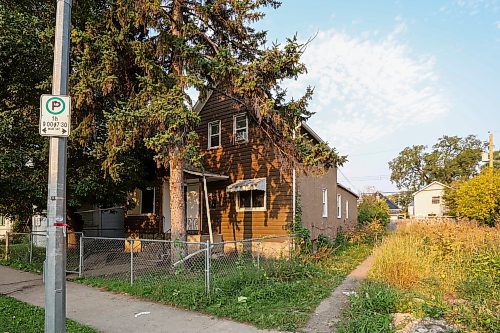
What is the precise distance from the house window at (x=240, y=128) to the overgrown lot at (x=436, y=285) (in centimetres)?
778

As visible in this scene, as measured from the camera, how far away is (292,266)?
9.52 meters

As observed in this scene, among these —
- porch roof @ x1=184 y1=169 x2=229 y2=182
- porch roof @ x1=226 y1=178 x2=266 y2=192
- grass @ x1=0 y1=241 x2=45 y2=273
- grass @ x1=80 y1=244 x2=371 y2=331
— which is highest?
porch roof @ x1=184 y1=169 x2=229 y2=182

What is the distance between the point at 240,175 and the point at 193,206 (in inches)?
101

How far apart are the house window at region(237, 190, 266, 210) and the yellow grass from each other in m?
5.89

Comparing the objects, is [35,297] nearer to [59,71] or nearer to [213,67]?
[59,71]

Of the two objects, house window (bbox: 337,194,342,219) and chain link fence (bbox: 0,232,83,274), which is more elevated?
house window (bbox: 337,194,342,219)

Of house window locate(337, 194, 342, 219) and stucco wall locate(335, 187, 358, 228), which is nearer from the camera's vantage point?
house window locate(337, 194, 342, 219)

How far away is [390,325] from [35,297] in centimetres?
757

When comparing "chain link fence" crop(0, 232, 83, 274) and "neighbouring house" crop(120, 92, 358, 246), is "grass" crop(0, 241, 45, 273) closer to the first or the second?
"chain link fence" crop(0, 232, 83, 274)

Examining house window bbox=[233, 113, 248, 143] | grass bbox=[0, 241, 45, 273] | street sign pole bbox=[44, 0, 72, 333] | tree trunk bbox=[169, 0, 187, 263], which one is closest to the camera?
street sign pole bbox=[44, 0, 72, 333]

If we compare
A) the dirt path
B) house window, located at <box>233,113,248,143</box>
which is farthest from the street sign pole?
house window, located at <box>233,113,248,143</box>

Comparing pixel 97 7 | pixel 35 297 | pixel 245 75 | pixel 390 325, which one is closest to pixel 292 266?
pixel 390 325

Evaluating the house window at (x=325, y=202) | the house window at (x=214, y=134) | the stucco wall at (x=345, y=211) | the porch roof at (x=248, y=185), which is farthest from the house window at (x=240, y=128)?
the stucco wall at (x=345, y=211)

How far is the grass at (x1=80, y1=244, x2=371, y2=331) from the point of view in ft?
22.2
